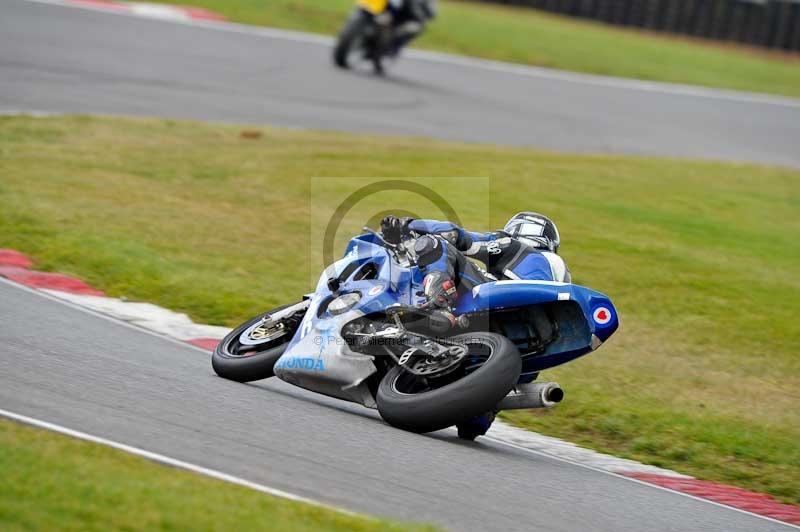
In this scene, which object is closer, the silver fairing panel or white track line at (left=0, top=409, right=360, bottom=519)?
white track line at (left=0, top=409, right=360, bottom=519)

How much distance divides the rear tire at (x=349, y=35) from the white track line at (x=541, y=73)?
2062 mm

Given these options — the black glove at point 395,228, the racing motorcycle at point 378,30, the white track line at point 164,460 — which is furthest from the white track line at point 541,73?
the white track line at point 164,460

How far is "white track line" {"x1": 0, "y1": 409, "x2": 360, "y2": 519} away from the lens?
4648 millimetres

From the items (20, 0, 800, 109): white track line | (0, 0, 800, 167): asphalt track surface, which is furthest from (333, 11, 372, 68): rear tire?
(20, 0, 800, 109): white track line

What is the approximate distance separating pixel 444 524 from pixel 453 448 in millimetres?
1386

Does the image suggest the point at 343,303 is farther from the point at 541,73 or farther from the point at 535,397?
the point at 541,73

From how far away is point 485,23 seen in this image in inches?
1082

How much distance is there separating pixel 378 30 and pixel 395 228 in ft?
46.4

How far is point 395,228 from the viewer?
6.39 meters

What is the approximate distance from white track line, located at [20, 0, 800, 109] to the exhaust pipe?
16721 millimetres

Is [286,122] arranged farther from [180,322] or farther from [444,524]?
[444,524]

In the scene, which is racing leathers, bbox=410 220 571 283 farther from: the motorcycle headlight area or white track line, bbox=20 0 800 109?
white track line, bbox=20 0 800 109

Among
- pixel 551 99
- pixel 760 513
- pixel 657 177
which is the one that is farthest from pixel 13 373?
pixel 551 99

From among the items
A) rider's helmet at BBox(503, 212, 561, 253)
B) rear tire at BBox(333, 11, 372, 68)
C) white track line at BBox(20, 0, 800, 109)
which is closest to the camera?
rider's helmet at BBox(503, 212, 561, 253)
